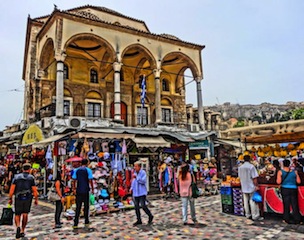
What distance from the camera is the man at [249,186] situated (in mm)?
6566

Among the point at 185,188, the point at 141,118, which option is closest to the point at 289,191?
the point at 185,188

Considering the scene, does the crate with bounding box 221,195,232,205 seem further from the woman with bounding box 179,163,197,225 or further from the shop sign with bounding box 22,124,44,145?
the shop sign with bounding box 22,124,44,145

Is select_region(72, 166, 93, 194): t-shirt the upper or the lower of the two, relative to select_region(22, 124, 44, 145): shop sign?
lower

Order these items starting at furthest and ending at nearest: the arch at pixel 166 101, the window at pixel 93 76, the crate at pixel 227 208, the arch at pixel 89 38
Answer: the arch at pixel 166 101, the window at pixel 93 76, the arch at pixel 89 38, the crate at pixel 227 208

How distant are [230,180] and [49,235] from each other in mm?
5027

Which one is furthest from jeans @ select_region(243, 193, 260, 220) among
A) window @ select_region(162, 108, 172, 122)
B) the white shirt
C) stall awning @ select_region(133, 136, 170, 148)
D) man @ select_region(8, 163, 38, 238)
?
window @ select_region(162, 108, 172, 122)

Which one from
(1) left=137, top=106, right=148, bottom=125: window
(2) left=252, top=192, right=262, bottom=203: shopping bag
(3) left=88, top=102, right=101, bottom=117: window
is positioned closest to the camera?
(2) left=252, top=192, right=262, bottom=203: shopping bag

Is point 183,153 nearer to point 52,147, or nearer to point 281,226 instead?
point 52,147

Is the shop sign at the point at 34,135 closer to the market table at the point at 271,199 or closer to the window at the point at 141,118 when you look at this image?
the market table at the point at 271,199

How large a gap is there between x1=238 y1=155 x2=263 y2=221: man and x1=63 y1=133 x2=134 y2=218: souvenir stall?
142 inches

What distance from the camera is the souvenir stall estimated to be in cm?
799

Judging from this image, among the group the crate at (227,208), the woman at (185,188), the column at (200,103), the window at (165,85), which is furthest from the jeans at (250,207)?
the window at (165,85)

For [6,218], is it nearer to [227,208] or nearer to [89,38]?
[227,208]

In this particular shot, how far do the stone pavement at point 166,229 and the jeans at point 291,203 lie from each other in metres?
0.27
